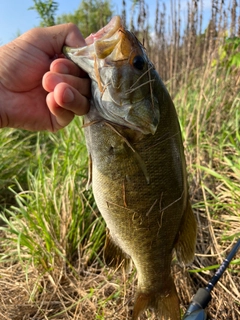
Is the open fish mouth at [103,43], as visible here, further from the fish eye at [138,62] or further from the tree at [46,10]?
the tree at [46,10]

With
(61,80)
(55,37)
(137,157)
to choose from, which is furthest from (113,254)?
(55,37)

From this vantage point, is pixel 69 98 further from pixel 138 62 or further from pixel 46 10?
pixel 46 10

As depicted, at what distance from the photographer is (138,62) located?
4.23 ft

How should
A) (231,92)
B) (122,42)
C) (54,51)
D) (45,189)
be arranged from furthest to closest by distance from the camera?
1. (231,92)
2. (45,189)
3. (54,51)
4. (122,42)

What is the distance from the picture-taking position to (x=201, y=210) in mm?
2861

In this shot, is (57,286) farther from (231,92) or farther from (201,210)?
(231,92)

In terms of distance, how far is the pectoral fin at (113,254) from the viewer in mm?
1718

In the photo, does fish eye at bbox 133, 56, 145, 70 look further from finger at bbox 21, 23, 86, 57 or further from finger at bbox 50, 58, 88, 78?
finger at bbox 21, 23, 86, 57

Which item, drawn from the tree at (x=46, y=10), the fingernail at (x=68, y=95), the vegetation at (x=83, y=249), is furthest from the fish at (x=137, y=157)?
the tree at (x=46, y=10)

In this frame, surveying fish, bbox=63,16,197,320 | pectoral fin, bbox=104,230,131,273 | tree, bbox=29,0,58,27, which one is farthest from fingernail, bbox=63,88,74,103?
tree, bbox=29,0,58,27

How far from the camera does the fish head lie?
1.26m

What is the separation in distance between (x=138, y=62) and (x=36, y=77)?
713mm

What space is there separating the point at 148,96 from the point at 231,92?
9.22 ft

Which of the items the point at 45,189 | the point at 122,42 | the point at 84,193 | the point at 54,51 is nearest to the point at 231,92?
the point at 84,193
